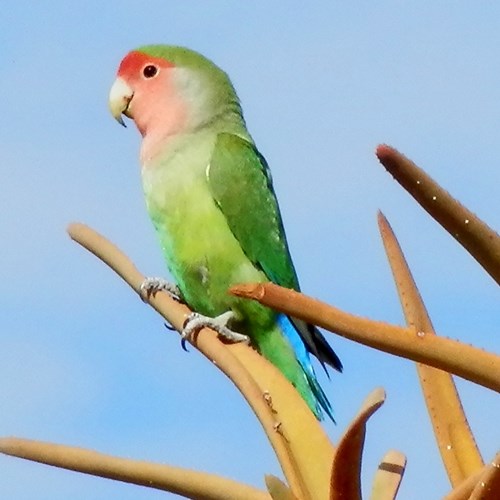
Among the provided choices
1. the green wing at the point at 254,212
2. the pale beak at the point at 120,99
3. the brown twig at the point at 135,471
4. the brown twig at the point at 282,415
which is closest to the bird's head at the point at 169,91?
the pale beak at the point at 120,99

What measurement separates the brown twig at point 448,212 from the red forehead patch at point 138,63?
307 cm

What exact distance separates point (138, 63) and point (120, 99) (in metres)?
0.14

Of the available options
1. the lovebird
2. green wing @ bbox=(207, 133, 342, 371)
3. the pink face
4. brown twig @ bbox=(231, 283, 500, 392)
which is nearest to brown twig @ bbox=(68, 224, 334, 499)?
brown twig @ bbox=(231, 283, 500, 392)

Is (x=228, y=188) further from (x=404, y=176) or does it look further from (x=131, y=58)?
(x=404, y=176)

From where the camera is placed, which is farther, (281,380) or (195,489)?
(281,380)

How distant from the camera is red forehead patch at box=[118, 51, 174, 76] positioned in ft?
11.1

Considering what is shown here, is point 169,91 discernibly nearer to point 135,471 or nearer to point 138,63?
point 138,63

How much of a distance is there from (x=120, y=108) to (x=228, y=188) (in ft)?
2.01

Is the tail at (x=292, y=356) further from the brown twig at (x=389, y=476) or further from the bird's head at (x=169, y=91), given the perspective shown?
the brown twig at (x=389, y=476)

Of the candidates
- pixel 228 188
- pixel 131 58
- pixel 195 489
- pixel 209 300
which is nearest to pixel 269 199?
pixel 228 188

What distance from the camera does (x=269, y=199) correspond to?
3.14m

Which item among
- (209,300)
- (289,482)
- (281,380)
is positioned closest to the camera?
(289,482)

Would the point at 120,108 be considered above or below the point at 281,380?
above

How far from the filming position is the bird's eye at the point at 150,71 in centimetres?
337
